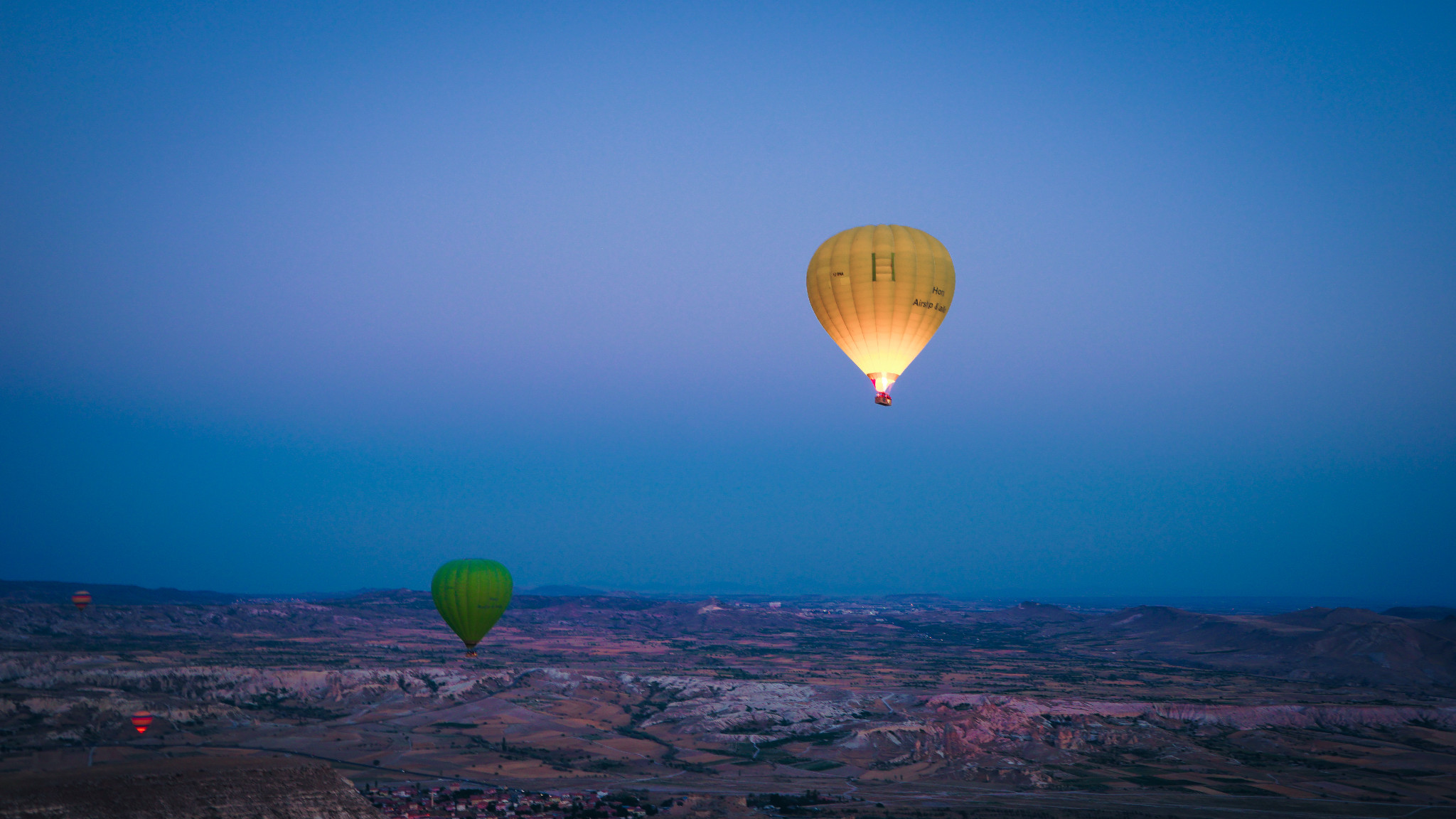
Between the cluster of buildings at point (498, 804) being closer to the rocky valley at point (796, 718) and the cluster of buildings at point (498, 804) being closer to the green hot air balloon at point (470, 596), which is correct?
the rocky valley at point (796, 718)

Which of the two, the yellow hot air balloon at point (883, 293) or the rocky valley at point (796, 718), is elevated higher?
the yellow hot air balloon at point (883, 293)

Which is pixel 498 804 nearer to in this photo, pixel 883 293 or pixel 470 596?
pixel 470 596

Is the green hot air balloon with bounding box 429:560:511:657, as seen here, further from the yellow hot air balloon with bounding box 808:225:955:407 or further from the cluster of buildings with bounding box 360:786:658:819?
the yellow hot air balloon with bounding box 808:225:955:407

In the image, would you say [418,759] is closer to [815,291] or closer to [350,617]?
[815,291]

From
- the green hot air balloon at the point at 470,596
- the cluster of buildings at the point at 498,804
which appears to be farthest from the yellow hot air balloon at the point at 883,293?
the green hot air balloon at the point at 470,596

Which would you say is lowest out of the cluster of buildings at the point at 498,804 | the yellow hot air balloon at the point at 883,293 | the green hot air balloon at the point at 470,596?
the cluster of buildings at the point at 498,804

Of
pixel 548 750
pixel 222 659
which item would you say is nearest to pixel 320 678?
pixel 222 659
